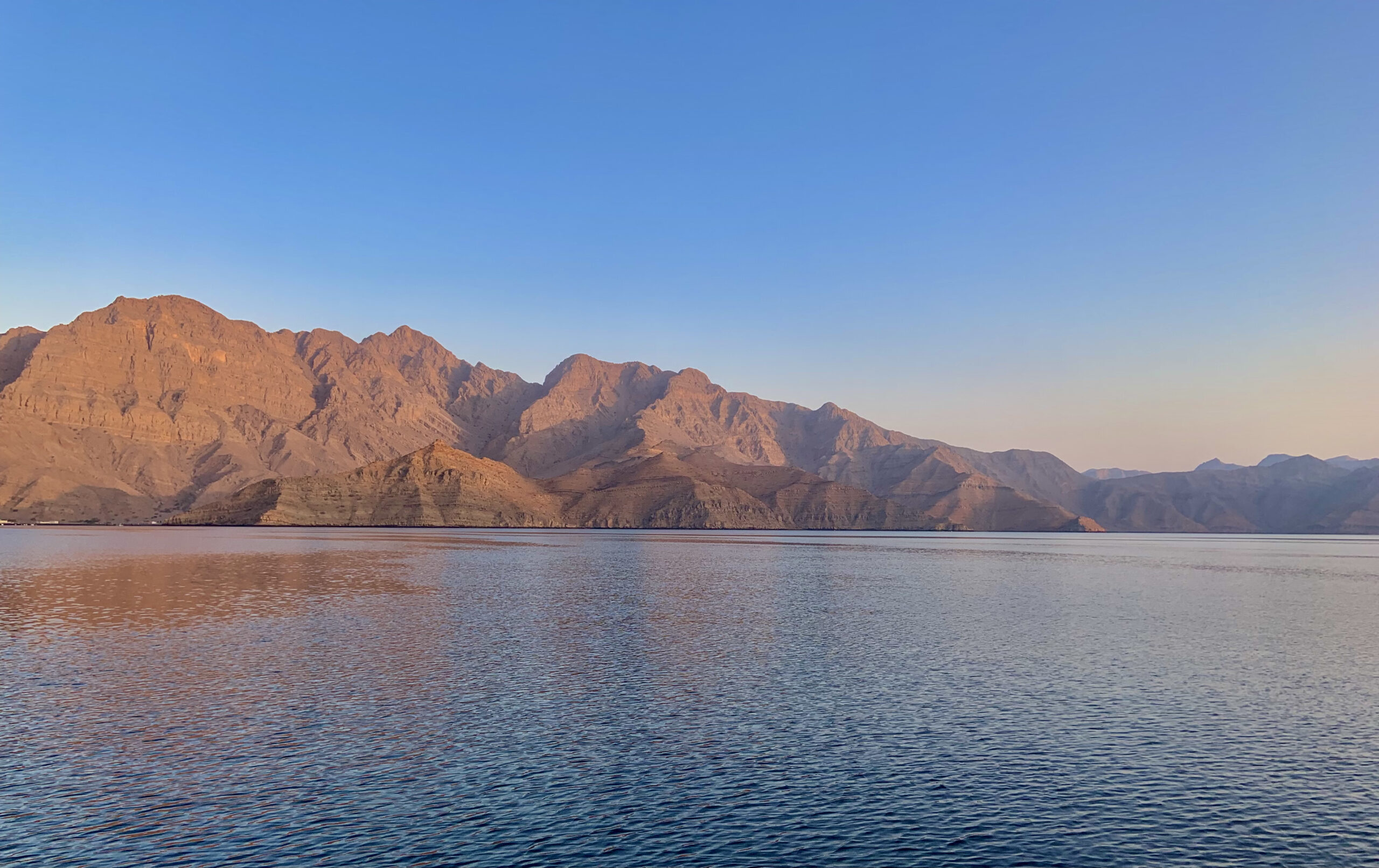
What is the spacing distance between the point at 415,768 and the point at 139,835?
7.81m

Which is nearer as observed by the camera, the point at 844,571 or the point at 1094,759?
the point at 1094,759

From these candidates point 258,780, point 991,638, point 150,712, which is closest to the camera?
point 258,780

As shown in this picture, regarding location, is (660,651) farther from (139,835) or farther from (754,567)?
(754,567)

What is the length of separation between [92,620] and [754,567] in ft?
318

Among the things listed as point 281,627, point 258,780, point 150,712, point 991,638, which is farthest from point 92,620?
point 991,638

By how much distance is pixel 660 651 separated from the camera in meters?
51.8

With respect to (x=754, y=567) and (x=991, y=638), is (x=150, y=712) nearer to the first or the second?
(x=991, y=638)

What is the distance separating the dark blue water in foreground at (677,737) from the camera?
21.9 meters

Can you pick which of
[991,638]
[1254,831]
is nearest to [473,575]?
[991,638]

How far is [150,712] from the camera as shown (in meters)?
34.1

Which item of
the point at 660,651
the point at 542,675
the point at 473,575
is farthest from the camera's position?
the point at 473,575

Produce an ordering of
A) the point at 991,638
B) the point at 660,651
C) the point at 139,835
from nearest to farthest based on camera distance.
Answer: the point at 139,835 < the point at 660,651 < the point at 991,638

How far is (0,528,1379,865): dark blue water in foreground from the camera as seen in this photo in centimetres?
2186

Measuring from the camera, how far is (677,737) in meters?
31.8
